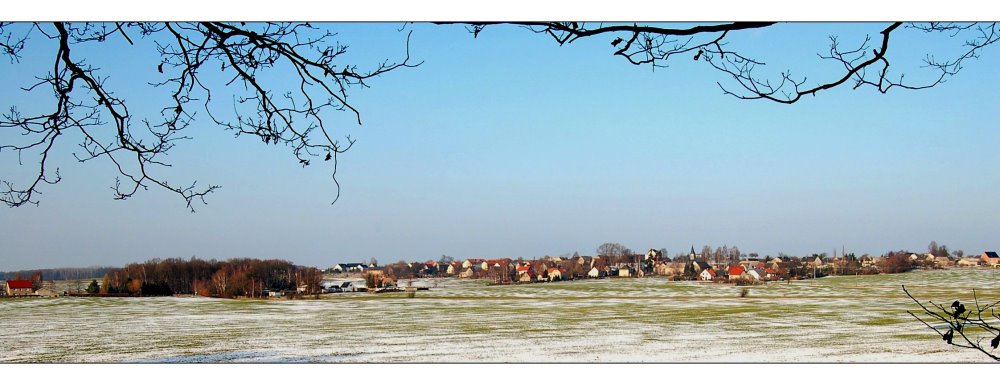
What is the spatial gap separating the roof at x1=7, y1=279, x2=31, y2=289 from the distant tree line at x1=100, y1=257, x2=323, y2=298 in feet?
1.47

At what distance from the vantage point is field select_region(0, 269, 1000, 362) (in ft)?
17.9

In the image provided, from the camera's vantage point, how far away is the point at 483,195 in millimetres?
5551

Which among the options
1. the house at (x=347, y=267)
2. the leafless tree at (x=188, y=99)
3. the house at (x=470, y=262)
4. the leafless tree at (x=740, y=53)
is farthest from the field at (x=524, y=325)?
the leafless tree at (x=188, y=99)

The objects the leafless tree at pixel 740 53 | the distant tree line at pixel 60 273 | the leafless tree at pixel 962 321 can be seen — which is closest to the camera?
the leafless tree at pixel 962 321

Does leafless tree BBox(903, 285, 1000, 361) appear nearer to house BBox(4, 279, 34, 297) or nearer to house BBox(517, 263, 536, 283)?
house BBox(517, 263, 536, 283)

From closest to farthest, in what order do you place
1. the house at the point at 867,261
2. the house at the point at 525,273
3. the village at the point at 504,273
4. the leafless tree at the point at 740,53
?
the leafless tree at the point at 740,53 → the house at the point at 867,261 → the village at the point at 504,273 → the house at the point at 525,273

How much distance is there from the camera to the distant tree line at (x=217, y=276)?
5.54 m

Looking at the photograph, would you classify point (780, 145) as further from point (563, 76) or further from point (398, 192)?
point (398, 192)

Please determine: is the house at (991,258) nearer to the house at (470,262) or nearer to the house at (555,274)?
the house at (555,274)
